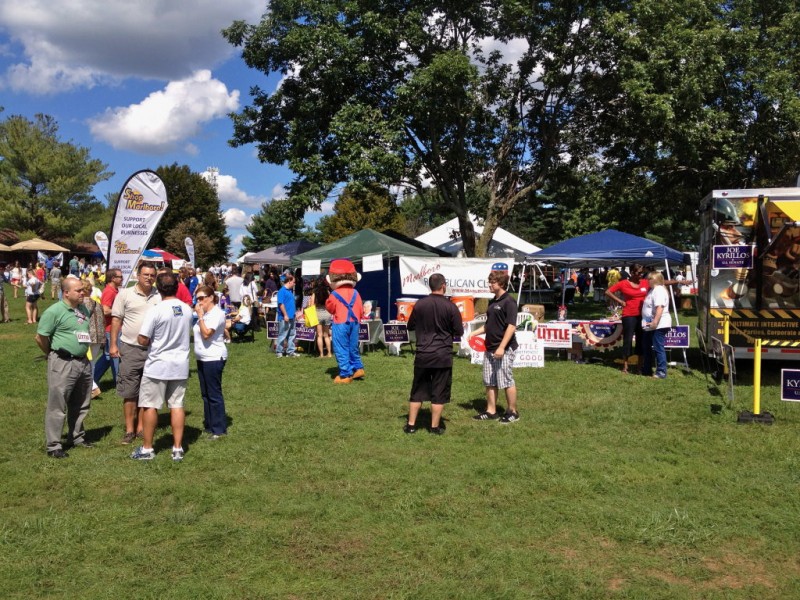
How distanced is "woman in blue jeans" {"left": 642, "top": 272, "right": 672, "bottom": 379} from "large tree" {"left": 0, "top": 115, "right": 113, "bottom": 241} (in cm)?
5603

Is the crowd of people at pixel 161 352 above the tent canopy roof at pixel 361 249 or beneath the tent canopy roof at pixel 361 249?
beneath

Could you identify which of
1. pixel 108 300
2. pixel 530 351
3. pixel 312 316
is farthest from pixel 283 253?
pixel 108 300

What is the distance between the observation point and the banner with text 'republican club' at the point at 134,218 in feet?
29.9

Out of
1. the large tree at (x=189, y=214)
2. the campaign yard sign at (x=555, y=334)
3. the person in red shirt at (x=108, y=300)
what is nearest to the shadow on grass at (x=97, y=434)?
the person in red shirt at (x=108, y=300)

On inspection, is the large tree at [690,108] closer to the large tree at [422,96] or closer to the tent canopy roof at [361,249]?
the large tree at [422,96]

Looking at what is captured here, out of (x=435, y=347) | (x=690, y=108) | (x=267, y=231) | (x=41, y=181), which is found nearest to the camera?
(x=435, y=347)

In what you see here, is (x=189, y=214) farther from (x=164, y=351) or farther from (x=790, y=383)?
(x=790, y=383)

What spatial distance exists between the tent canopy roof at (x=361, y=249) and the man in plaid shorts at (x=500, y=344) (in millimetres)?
7591

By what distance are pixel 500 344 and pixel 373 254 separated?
8.02 metres

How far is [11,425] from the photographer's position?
7.27 m

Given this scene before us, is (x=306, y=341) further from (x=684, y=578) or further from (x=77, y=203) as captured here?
(x=77, y=203)

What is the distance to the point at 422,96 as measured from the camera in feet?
56.3

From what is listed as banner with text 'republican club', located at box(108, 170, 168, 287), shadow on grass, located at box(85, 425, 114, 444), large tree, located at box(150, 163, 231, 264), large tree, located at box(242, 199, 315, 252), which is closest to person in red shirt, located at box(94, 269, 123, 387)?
banner with text 'republican club', located at box(108, 170, 168, 287)

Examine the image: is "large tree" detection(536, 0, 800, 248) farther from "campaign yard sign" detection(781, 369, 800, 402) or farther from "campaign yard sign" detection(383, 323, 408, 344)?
"campaign yard sign" detection(781, 369, 800, 402)
